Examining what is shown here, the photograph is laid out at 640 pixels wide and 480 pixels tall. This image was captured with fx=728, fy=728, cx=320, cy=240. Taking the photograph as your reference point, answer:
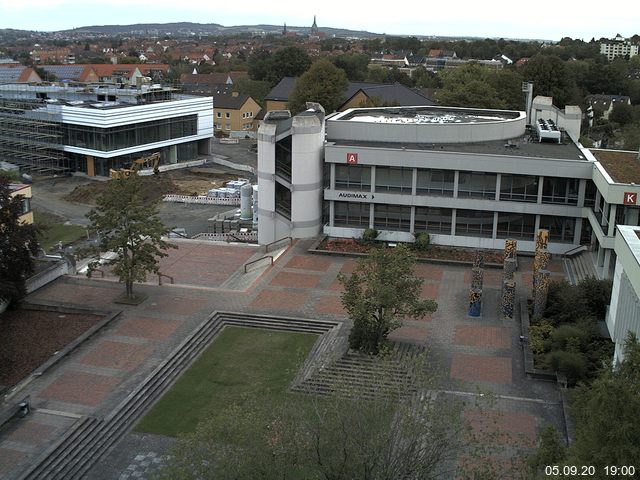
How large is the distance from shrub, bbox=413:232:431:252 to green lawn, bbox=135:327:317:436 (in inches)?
513

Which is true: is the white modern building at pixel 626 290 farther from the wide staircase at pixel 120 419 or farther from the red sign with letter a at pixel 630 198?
the wide staircase at pixel 120 419

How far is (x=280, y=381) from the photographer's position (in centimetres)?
2712

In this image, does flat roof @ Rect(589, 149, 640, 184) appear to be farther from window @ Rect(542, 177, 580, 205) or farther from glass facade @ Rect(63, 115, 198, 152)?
glass facade @ Rect(63, 115, 198, 152)

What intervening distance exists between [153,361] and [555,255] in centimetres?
2416

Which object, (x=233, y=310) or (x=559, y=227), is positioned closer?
(x=233, y=310)

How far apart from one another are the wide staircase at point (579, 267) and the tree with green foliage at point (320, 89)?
147 feet

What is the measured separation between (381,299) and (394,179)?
659 inches

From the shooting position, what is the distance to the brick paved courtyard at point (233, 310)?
23.7 metres

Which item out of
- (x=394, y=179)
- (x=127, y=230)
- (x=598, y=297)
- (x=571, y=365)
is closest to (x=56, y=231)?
(x=127, y=230)

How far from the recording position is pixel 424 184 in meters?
42.7

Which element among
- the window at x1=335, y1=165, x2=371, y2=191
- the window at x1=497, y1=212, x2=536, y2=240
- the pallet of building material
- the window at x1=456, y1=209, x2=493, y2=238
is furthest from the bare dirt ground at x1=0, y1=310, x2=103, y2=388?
the pallet of building material

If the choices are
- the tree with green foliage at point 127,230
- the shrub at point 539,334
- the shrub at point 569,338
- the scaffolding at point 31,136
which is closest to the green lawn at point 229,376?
the tree with green foliage at point 127,230

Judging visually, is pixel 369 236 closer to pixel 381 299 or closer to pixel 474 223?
pixel 474 223

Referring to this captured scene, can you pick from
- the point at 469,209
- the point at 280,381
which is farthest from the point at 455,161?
the point at 280,381
